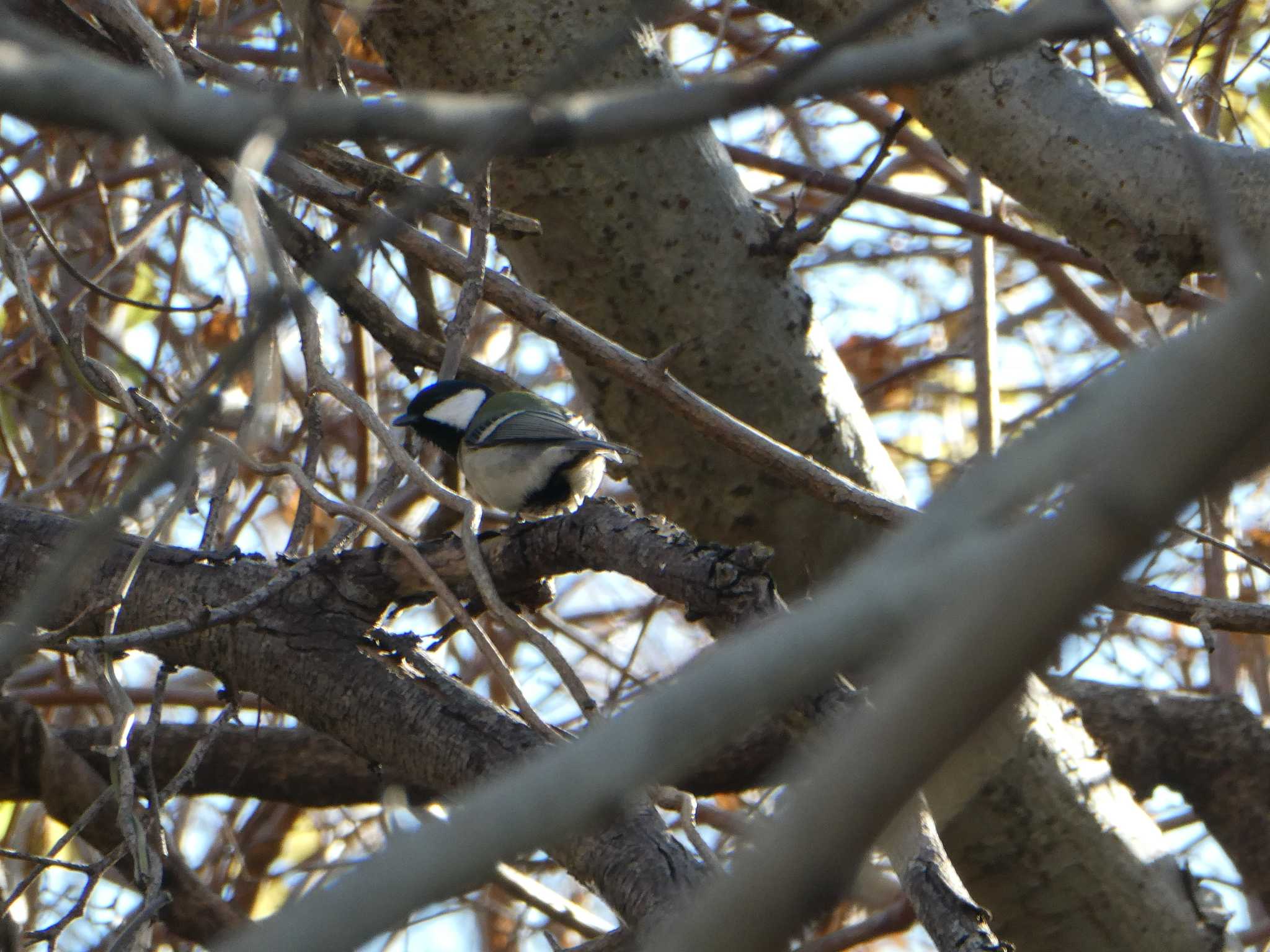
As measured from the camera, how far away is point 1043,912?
2801mm

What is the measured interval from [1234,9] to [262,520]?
4.09 metres

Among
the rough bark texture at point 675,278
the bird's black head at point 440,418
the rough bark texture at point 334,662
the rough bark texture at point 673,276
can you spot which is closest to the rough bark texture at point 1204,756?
the rough bark texture at point 675,278

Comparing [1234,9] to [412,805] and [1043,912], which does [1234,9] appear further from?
[412,805]

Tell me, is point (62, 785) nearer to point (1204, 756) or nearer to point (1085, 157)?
point (1085, 157)

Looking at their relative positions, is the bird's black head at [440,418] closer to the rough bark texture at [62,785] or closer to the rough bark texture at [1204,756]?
the rough bark texture at [62,785]

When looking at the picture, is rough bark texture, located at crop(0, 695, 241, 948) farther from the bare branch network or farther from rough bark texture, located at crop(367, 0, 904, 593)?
rough bark texture, located at crop(367, 0, 904, 593)

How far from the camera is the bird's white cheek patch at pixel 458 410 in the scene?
4207 mm

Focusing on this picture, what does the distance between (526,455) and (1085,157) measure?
1.84m


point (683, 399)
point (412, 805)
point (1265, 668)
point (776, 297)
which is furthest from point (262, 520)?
point (1265, 668)

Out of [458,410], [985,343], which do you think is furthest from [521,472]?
[985,343]

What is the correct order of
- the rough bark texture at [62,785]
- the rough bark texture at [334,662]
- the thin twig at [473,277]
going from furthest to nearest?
the rough bark texture at [62,785], the thin twig at [473,277], the rough bark texture at [334,662]

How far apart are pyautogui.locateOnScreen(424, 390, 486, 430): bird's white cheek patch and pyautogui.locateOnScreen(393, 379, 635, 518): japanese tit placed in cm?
9

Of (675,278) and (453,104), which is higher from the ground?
(675,278)

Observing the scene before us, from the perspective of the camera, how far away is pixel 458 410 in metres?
4.45
